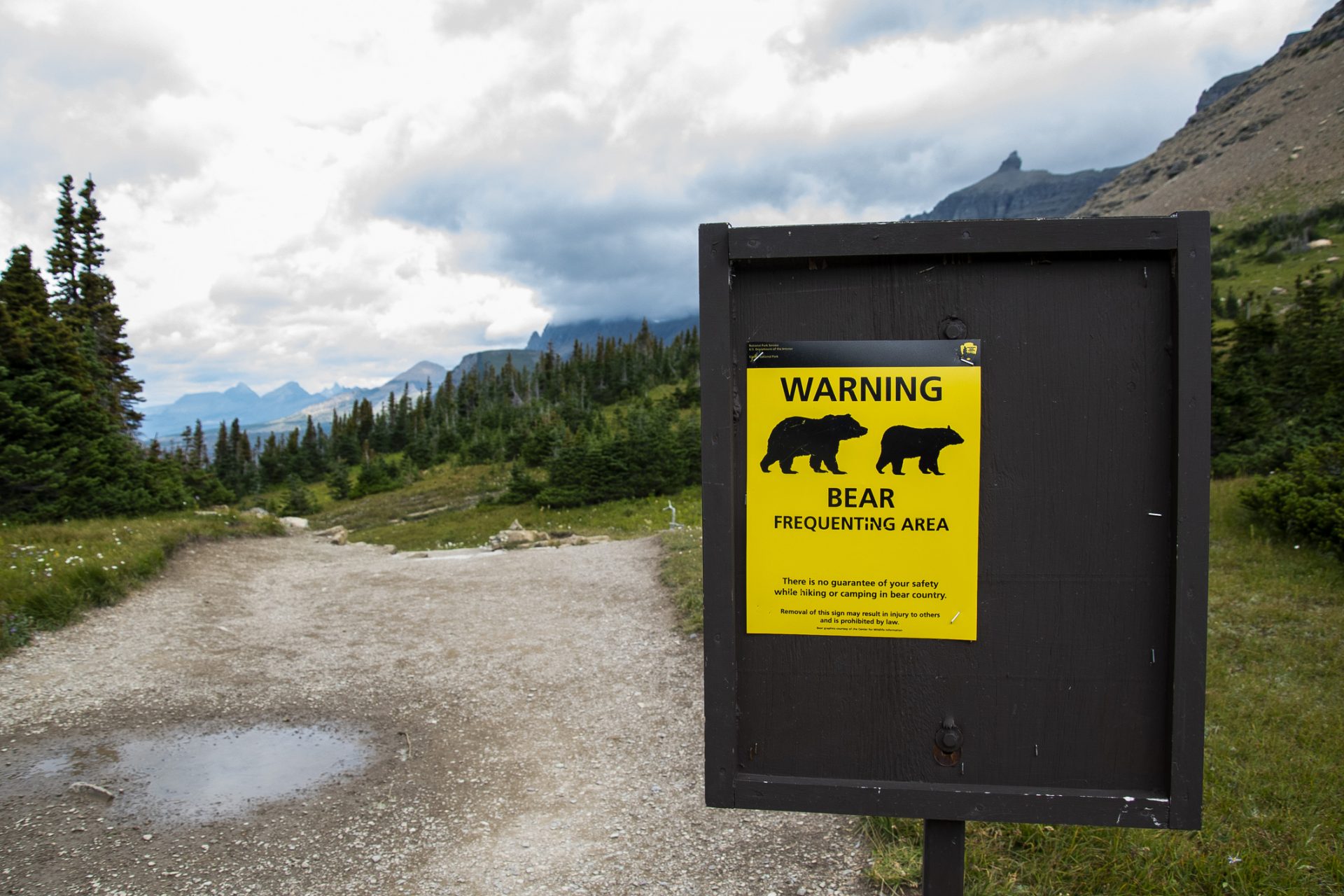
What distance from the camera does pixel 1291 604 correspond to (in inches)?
324

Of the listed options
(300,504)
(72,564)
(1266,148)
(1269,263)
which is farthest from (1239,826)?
(1266,148)

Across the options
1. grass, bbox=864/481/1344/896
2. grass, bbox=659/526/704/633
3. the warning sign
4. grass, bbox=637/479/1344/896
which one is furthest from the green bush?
the warning sign

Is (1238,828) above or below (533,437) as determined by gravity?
below

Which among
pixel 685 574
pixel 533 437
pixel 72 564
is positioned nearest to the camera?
pixel 72 564

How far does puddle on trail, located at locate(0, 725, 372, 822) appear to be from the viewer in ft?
17.5

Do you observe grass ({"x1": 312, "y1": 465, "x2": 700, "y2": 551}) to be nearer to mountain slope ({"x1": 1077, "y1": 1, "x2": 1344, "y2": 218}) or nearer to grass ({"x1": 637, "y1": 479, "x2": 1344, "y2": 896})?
grass ({"x1": 637, "y1": 479, "x2": 1344, "y2": 896})

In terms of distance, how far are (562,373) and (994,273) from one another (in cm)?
8899

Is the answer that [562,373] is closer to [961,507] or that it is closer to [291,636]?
[291,636]

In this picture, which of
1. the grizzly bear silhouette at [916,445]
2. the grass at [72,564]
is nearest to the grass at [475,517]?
the grass at [72,564]

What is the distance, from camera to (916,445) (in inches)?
80.5

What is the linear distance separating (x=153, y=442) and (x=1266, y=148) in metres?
112

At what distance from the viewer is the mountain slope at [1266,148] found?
7275 centimetres

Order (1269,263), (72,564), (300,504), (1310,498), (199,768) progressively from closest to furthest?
(199,768)
(1310,498)
(72,564)
(300,504)
(1269,263)

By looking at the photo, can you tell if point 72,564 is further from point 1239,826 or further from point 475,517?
point 475,517
